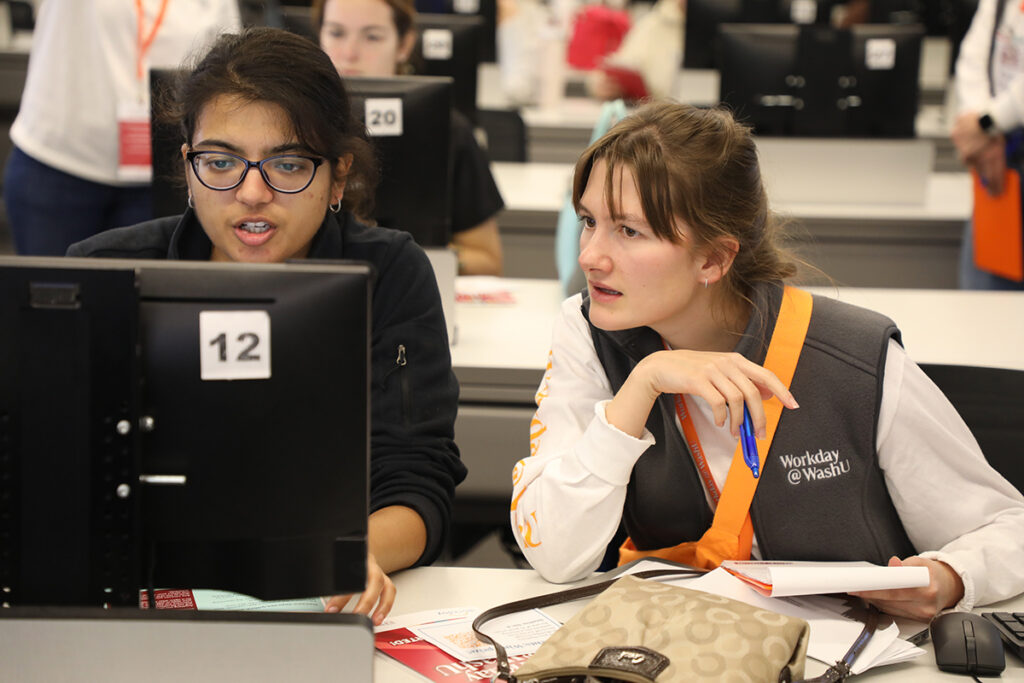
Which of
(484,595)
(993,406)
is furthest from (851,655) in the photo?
(993,406)

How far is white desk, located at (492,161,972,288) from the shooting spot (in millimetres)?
3691

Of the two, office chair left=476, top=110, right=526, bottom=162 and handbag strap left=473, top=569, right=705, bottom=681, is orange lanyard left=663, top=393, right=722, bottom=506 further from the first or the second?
office chair left=476, top=110, right=526, bottom=162

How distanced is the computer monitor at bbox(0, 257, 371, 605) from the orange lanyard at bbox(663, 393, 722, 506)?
1.92 feet

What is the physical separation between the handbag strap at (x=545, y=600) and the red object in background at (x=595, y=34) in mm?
4908

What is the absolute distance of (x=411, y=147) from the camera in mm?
2156

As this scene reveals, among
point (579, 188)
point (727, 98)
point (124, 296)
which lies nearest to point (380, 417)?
point (579, 188)

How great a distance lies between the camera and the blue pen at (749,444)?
4.38 feet

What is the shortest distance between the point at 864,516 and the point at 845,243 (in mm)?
2466

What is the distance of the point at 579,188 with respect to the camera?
1498 millimetres

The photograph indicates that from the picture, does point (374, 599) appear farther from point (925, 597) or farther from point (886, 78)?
point (886, 78)

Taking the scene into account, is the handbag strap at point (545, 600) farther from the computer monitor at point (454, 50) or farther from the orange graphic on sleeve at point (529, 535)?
the computer monitor at point (454, 50)

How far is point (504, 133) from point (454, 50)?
2.19ft

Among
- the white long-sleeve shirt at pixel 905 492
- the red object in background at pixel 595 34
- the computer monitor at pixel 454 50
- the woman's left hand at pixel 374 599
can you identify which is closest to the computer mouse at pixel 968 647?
the white long-sleeve shirt at pixel 905 492

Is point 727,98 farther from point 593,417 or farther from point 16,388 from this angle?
point 16,388
